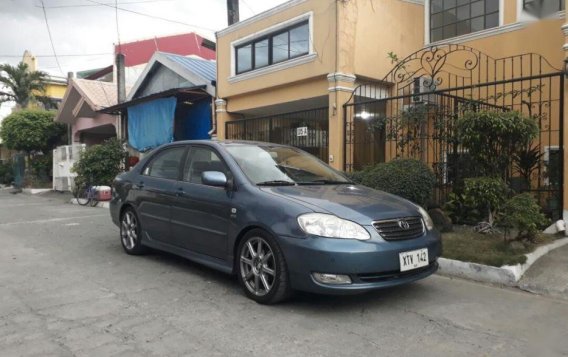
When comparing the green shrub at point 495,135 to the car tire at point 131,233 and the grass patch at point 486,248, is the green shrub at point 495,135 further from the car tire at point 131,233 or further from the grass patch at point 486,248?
the car tire at point 131,233

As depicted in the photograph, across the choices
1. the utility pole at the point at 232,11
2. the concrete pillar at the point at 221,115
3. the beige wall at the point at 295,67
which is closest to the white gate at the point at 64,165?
the utility pole at the point at 232,11

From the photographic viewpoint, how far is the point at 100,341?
355 centimetres

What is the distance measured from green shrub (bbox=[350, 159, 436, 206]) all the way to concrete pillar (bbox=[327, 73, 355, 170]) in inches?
87.7

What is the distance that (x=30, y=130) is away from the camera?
2309 centimetres

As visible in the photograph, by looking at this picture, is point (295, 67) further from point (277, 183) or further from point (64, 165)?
point (64, 165)

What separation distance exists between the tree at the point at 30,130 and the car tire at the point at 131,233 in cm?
1937

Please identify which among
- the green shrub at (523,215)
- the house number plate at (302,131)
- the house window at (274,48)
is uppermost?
the house window at (274,48)

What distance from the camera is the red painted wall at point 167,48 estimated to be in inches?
1330

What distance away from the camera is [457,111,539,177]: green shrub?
6.36 meters

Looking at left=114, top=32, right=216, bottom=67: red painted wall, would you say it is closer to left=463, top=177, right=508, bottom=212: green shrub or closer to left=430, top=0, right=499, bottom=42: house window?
left=430, top=0, right=499, bottom=42: house window

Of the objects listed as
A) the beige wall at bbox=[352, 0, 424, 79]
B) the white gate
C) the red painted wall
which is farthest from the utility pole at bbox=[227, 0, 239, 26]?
the red painted wall

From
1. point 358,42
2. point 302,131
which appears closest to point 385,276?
point 302,131

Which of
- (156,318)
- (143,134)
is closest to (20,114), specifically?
(143,134)

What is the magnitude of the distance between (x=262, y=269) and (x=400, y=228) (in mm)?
1258
